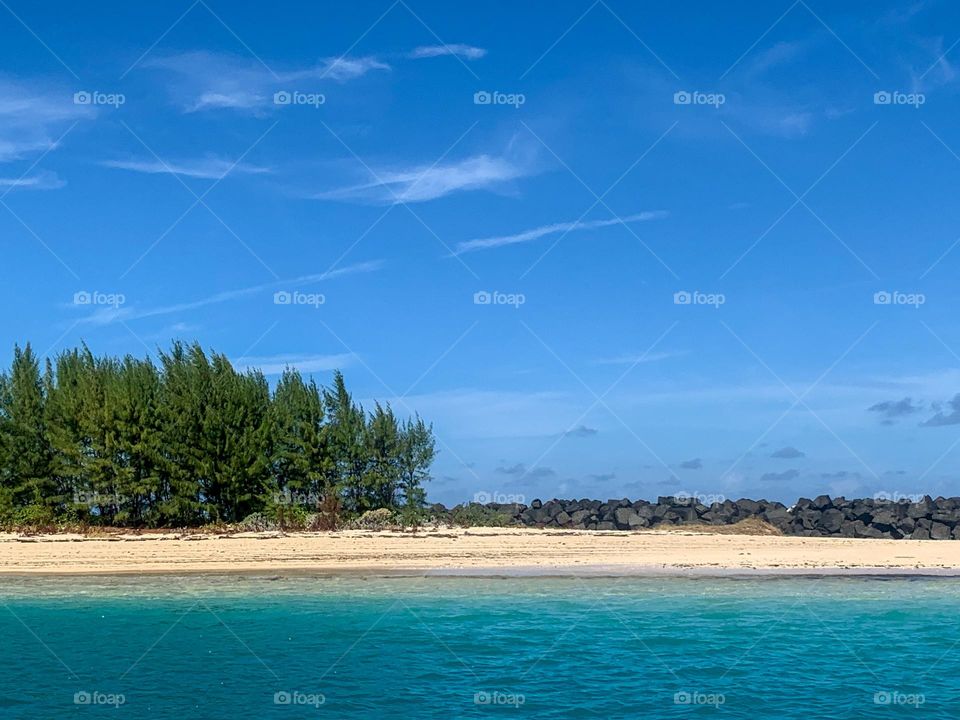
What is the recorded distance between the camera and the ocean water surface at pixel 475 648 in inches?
594

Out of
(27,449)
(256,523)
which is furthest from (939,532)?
(27,449)

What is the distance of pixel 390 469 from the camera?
42969 mm

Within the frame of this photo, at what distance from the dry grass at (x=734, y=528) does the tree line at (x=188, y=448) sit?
1129 centimetres

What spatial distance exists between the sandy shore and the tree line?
10.1 ft

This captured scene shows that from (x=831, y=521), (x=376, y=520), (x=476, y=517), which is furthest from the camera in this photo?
(x=476, y=517)

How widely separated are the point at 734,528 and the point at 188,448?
2328 centimetres

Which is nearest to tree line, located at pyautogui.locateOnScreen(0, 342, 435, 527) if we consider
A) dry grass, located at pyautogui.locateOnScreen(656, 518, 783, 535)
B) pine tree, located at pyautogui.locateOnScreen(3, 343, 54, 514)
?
pine tree, located at pyautogui.locateOnScreen(3, 343, 54, 514)

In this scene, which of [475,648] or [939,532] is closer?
[475,648]

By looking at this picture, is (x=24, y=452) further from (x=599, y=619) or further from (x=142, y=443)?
(x=599, y=619)

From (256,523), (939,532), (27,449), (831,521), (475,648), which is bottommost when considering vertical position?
(475,648)

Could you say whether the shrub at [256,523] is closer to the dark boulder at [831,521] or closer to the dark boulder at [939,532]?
the dark boulder at [831,521]

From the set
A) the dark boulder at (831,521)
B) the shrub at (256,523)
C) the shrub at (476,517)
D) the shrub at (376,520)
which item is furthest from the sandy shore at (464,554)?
the shrub at (476,517)

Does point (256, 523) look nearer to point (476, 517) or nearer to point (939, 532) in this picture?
point (476, 517)

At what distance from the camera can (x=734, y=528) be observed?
142 ft
